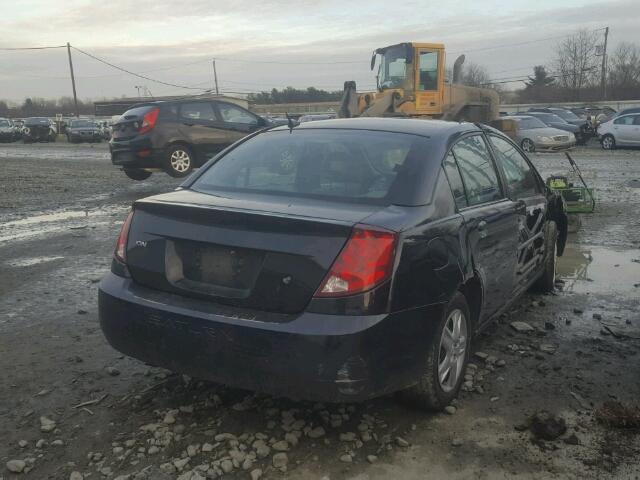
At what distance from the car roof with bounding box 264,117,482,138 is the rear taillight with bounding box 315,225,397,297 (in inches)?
48.4

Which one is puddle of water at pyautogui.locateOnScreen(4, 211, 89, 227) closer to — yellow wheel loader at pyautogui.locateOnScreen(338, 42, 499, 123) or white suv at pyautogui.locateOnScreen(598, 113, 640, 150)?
yellow wheel loader at pyautogui.locateOnScreen(338, 42, 499, 123)

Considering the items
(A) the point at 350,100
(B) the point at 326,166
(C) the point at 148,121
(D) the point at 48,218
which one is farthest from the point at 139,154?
(B) the point at 326,166

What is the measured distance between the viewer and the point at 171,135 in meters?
13.1

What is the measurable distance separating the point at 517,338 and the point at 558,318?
642 mm

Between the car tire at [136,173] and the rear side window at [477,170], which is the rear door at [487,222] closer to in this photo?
the rear side window at [477,170]

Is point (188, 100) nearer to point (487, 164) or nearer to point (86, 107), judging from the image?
point (487, 164)

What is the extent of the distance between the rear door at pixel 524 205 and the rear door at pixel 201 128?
933 cm

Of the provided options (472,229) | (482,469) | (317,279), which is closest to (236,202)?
(317,279)

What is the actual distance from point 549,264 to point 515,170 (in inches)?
46.2

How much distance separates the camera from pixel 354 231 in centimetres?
291

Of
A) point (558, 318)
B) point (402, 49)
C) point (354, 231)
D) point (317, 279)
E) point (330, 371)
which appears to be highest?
point (402, 49)

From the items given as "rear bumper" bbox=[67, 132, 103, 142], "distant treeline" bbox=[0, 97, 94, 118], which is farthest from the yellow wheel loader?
"distant treeline" bbox=[0, 97, 94, 118]

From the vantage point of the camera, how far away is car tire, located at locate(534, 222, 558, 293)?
18.2ft

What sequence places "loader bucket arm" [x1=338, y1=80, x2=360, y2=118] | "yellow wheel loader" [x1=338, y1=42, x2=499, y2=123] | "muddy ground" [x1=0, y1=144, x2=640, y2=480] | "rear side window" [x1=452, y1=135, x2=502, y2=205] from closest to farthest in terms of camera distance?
"muddy ground" [x1=0, y1=144, x2=640, y2=480], "rear side window" [x1=452, y1=135, x2=502, y2=205], "yellow wheel loader" [x1=338, y1=42, x2=499, y2=123], "loader bucket arm" [x1=338, y1=80, x2=360, y2=118]
